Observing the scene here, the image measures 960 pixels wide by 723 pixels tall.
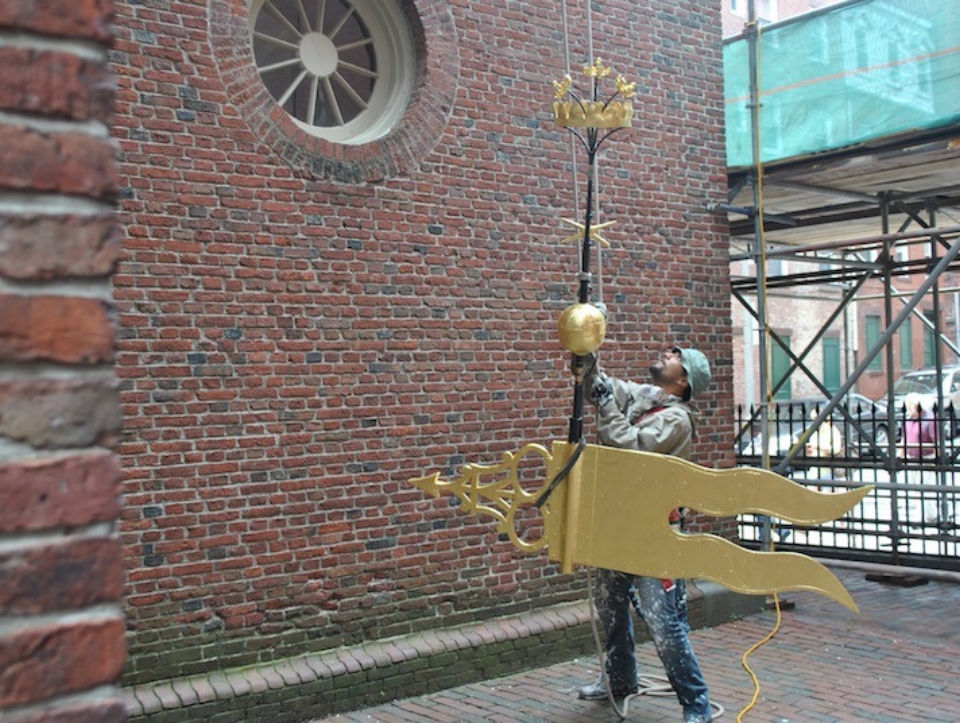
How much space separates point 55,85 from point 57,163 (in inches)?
3.4

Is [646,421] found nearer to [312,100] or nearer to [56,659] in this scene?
[312,100]

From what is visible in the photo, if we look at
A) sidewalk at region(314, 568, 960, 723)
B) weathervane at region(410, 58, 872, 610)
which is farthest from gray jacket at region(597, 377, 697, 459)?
sidewalk at region(314, 568, 960, 723)

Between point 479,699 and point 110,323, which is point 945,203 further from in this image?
point 110,323

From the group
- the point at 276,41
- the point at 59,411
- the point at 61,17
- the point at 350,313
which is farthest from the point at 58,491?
the point at 276,41

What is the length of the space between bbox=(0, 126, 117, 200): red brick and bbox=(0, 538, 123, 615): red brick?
0.40 metres

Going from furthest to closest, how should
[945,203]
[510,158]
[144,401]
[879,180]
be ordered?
1. [945,203]
2. [879,180]
3. [510,158]
4. [144,401]

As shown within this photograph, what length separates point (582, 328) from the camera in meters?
5.12

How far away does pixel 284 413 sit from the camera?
20.9 feet

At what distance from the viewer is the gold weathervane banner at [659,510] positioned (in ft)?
15.8

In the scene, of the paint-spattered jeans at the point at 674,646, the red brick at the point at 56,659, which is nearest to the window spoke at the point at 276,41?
the paint-spattered jeans at the point at 674,646

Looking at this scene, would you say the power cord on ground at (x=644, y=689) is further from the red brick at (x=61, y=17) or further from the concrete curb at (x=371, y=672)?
the red brick at (x=61, y=17)

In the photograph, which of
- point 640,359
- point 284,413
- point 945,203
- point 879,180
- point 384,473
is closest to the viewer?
point 284,413

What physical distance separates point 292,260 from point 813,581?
10.9ft

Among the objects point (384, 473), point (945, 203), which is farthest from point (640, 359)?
point (945, 203)
